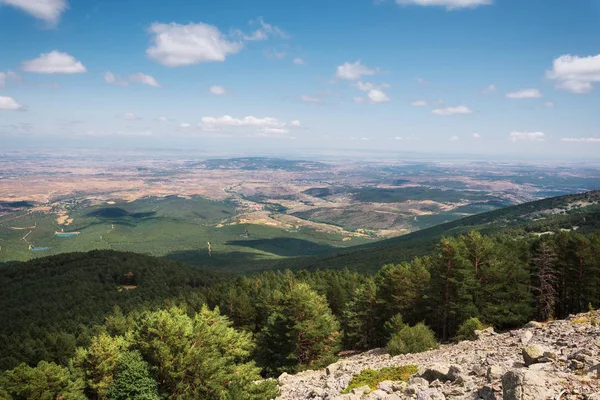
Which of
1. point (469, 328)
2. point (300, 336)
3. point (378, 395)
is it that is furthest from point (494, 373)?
point (300, 336)

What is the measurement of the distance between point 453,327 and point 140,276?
112502mm

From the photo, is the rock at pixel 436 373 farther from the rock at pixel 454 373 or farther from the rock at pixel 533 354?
the rock at pixel 533 354

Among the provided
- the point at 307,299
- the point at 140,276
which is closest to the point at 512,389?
the point at 307,299

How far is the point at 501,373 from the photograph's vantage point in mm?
16125

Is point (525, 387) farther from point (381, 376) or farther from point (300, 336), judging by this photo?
point (300, 336)

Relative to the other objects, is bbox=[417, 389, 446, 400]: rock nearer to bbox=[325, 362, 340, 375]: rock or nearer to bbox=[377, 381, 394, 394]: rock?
bbox=[377, 381, 394, 394]: rock

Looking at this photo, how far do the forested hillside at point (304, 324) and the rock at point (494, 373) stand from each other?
45.8 ft

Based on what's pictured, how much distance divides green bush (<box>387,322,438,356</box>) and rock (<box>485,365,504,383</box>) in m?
17.1

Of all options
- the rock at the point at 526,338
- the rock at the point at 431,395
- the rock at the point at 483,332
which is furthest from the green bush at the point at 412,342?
the rock at the point at 431,395

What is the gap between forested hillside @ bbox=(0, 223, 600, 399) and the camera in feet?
85.7

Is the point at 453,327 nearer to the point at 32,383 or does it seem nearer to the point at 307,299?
the point at 307,299

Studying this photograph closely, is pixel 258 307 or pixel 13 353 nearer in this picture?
pixel 258 307

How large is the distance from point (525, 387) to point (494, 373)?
14.2 ft

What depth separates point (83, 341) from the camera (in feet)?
193
